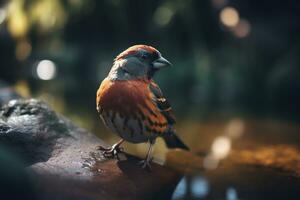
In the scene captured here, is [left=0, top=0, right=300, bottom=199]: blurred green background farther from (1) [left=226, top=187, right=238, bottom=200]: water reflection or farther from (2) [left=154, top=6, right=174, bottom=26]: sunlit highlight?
(1) [left=226, top=187, right=238, bottom=200]: water reflection

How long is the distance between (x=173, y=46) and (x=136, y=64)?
7424 mm

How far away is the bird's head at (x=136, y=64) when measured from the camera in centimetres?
475

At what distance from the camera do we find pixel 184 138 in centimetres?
688

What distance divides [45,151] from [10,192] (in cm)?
88

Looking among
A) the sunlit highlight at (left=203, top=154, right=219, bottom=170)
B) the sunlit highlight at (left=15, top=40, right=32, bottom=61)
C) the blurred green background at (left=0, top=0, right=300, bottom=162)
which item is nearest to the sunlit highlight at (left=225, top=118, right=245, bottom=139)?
the sunlit highlight at (left=203, top=154, right=219, bottom=170)

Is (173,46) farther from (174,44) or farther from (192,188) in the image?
(192,188)

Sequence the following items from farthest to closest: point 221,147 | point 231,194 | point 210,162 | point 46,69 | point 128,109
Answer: point 46,69, point 221,147, point 210,162, point 231,194, point 128,109

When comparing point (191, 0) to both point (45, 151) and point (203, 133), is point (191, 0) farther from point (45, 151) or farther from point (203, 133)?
point (45, 151)

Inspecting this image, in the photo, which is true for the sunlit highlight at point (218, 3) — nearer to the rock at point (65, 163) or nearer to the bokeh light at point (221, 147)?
the bokeh light at point (221, 147)

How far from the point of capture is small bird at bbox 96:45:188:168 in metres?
4.50

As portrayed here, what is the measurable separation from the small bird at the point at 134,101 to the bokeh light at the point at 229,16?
743 centimetres

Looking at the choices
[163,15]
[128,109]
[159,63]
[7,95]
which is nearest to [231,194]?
[128,109]

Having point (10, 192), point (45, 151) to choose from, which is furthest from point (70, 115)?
point (10, 192)

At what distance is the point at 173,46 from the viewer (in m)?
12.1
